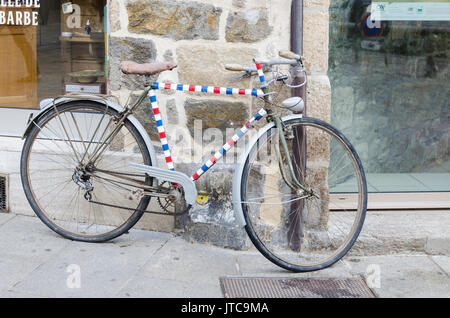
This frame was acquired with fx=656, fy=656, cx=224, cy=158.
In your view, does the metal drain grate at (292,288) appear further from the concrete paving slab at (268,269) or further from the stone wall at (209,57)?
the stone wall at (209,57)

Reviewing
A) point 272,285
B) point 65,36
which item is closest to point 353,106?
point 272,285

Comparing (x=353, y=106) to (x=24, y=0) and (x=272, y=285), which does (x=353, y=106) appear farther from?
(x=24, y=0)

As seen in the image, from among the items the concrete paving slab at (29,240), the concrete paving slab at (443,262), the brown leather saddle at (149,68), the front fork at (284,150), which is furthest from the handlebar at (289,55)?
the concrete paving slab at (29,240)

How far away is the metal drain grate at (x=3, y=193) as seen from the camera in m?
4.82

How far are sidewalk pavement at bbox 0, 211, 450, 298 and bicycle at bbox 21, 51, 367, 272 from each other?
5.1 inches

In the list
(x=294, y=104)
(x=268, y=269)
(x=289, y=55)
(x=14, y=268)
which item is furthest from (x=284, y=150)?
(x=14, y=268)

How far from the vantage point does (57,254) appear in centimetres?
414

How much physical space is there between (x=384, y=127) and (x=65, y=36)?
2521 mm

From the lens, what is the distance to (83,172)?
425 cm

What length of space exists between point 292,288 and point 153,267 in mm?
852

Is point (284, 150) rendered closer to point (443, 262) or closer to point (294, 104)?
point (294, 104)

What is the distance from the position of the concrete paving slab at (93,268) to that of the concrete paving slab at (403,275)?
135 centimetres
